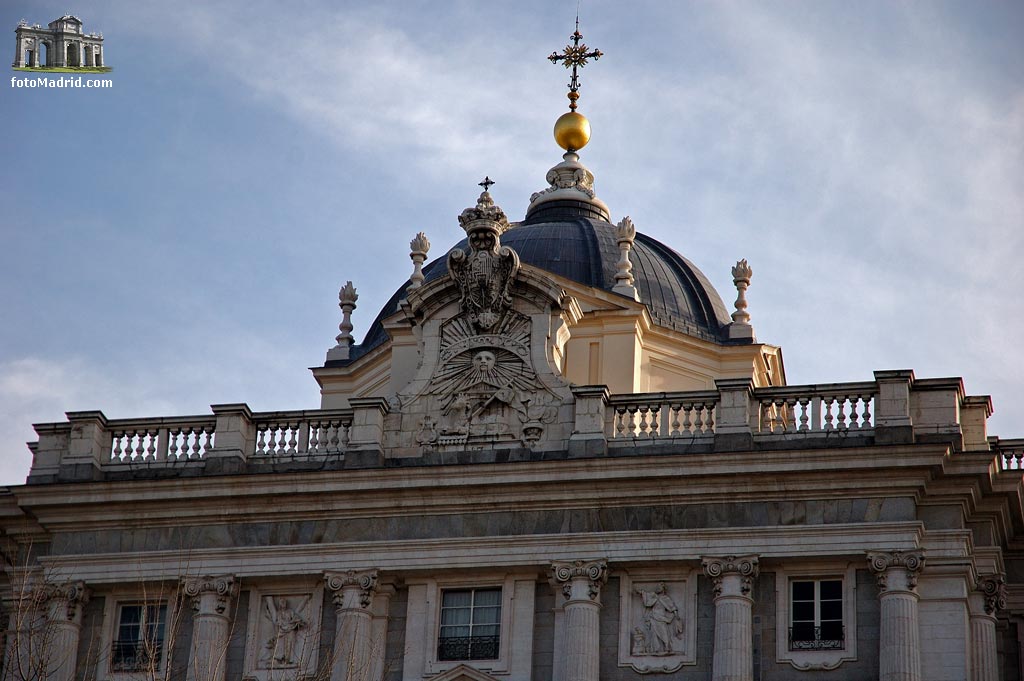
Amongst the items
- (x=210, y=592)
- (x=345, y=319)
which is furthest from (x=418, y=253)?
(x=210, y=592)

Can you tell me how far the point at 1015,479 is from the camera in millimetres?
35094

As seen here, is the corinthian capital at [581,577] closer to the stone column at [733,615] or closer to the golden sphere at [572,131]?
the stone column at [733,615]

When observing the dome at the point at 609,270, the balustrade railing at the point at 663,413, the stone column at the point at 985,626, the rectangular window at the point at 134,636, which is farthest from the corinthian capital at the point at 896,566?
the rectangular window at the point at 134,636

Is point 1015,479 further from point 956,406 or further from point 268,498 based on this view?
point 268,498

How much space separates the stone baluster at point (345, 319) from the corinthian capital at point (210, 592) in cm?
930

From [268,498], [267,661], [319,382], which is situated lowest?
[267,661]

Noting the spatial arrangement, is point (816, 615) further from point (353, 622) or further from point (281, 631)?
point (281, 631)

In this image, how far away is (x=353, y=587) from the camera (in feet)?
118

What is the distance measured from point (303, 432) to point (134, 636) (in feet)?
14.5

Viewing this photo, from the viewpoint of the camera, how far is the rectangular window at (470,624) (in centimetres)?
3550

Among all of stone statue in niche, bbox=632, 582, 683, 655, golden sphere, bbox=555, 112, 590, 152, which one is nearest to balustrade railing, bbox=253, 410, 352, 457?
stone statue in niche, bbox=632, 582, 683, 655

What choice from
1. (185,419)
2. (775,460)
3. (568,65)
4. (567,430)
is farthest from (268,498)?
(568,65)

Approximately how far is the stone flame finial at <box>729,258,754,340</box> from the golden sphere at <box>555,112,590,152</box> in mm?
5980

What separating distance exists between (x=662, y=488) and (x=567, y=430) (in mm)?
2035
